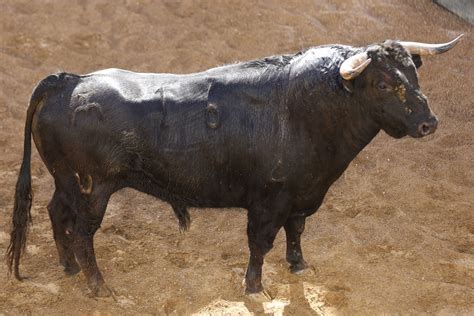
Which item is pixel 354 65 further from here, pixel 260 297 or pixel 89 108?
pixel 260 297

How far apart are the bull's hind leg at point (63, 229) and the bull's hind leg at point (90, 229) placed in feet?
0.51

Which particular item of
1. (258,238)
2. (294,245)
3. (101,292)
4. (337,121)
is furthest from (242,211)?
(337,121)

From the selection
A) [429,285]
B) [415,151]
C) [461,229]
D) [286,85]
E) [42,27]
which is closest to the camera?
[286,85]

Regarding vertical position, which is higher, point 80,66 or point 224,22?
point 224,22

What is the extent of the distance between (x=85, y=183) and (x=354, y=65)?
201 centimetres

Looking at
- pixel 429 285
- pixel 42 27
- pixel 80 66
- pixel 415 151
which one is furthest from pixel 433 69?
pixel 42 27

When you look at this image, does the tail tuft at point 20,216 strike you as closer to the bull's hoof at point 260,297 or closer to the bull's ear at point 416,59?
the bull's hoof at point 260,297

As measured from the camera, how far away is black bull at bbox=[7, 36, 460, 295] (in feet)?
15.8

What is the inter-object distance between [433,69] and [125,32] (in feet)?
12.0

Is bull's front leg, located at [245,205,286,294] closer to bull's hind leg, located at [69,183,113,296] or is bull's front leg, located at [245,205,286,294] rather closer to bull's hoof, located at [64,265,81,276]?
bull's hind leg, located at [69,183,113,296]

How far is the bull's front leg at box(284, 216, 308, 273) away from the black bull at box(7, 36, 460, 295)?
0.31 meters

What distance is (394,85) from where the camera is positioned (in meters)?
4.53

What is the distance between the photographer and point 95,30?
28.0 ft

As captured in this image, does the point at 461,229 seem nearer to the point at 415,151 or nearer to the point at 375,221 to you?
the point at 375,221
